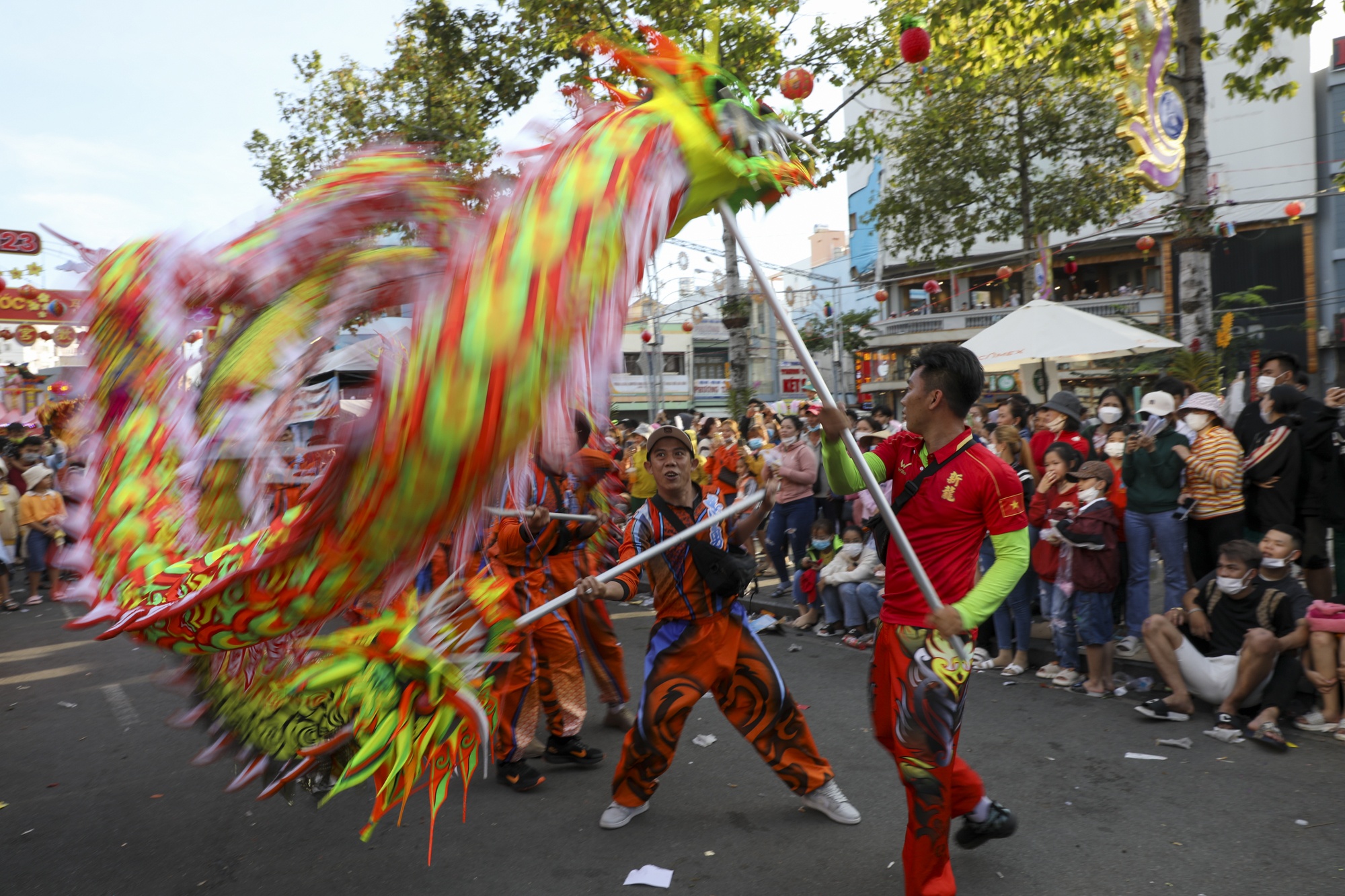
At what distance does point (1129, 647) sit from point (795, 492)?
3.19 m

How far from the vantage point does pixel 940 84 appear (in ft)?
53.8

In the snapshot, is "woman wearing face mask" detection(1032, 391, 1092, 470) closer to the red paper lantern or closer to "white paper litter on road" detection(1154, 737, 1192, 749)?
"white paper litter on road" detection(1154, 737, 1192, 749)

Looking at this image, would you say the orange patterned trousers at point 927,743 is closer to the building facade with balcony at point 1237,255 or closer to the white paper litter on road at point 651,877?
the white paper litter on road at point 651,877

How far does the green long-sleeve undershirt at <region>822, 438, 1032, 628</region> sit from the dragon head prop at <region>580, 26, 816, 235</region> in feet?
3.14

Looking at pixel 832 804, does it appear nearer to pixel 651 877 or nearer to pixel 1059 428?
pixel 651 877

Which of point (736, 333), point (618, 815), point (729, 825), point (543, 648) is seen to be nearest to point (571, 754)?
point (543, 648)

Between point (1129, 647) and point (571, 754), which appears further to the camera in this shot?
point (1129, 647)

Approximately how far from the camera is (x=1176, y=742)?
4.69 meters

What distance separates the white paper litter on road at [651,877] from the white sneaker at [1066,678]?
3.37 meters

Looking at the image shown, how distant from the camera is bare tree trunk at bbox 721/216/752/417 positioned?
12703mm

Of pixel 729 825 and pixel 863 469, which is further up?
pixel 863 469

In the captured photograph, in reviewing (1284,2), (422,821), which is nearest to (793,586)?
(422,821)

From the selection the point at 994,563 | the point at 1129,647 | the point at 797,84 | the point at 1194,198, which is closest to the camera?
the point at 994,563

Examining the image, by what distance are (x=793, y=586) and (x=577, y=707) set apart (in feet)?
13.2
